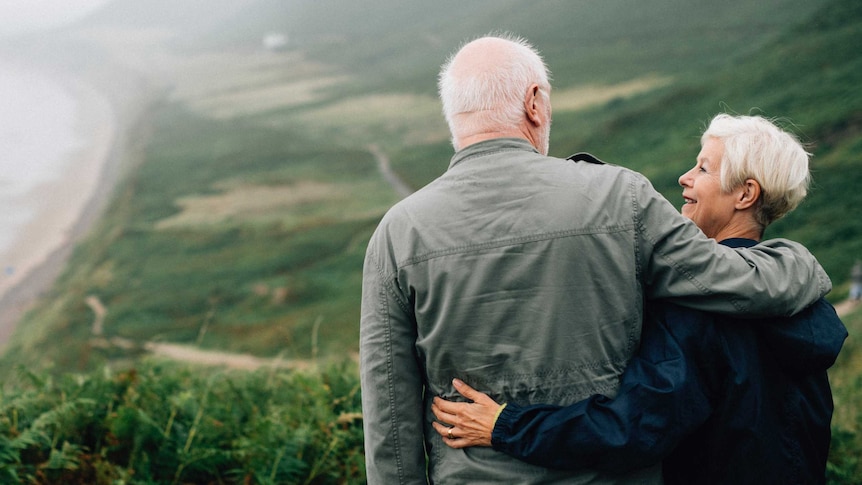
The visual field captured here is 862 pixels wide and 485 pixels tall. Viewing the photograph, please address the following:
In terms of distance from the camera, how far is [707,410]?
183 centimetres

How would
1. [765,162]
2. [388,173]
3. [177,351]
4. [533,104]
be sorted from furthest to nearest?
[388,173] < [177,351] < [765,162] < [533,104]

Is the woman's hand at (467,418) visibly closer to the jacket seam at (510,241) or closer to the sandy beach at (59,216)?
the jacket seam at (510,241)

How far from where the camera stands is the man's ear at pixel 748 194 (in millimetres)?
2133

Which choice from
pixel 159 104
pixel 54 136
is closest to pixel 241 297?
pixel 159 104

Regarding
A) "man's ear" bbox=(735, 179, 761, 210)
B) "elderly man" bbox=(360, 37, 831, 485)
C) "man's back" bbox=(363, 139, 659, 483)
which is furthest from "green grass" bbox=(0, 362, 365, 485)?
"man's ear" bbox=(735, 179, 761, 210)

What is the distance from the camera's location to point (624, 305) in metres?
1.83

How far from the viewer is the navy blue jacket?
1.77 meters

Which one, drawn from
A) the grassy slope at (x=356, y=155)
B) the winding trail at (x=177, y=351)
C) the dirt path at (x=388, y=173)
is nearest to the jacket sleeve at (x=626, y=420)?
the grassy slope at (x=356, y=155)

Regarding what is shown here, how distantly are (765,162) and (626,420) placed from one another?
89 cm

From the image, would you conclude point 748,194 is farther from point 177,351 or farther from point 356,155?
point 356,155

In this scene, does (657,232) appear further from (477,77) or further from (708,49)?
(708,49)

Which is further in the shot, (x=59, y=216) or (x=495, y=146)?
(x=59, y=216)

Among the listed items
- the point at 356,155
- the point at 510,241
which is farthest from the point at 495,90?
the point at 356,155

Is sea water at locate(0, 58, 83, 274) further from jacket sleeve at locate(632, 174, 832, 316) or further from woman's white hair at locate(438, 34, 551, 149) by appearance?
jacket sleeve at locate(632, 174, 832, 316)
